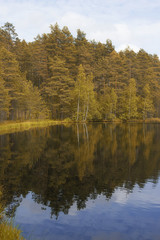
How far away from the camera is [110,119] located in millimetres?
68500

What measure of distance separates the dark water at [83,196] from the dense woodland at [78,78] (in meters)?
33.5

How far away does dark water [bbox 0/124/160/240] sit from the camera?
661cm

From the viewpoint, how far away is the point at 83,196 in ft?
29.7

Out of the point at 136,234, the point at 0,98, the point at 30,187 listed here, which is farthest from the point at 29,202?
the point at 0,98

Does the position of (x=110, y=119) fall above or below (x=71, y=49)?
below

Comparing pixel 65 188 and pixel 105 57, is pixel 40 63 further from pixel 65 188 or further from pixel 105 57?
A: pixel 65 188

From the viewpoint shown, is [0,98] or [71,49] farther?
[71,49]

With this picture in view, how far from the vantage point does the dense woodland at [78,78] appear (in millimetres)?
57562

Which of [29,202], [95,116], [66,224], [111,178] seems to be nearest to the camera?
[66,224]

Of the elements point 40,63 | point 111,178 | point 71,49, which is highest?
point 71,49

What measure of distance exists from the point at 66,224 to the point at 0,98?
31.9 meters

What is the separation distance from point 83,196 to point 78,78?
51.5m

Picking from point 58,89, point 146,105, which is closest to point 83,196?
point 58,89

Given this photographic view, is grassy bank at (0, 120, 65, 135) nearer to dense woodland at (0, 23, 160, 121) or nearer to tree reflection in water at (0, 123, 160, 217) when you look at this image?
dense woodland at (0, 23, 160, 121)
